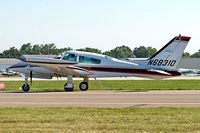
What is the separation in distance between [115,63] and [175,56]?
3.80 metres

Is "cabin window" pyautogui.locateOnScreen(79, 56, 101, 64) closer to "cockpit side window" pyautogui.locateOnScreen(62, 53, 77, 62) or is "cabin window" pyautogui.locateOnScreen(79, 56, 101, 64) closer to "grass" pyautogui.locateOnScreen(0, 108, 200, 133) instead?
"cockpit side window" pyautogui.locateOnScreen(62, 53, 77, 62)

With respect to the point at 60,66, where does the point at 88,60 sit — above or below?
above

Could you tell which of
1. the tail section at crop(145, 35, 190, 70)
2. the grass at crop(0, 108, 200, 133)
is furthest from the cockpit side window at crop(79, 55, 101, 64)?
the grass at crop(0, 108, 200, 133)

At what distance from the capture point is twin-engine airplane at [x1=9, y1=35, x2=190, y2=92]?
100 ft

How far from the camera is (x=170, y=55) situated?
31.1 metres

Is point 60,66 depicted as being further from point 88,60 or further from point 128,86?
point 128,86

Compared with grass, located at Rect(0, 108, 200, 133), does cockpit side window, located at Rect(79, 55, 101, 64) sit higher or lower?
higher

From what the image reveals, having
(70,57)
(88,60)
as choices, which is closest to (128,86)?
(88,60)

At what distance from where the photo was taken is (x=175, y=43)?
31234 millimetres

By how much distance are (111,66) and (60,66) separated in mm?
3193

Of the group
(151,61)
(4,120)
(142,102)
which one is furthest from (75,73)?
(4,120)

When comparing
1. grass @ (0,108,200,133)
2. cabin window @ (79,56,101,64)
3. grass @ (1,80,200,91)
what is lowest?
grass @ (1,80,200,91)

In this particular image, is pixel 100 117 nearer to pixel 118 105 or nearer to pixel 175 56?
pixel 118 105

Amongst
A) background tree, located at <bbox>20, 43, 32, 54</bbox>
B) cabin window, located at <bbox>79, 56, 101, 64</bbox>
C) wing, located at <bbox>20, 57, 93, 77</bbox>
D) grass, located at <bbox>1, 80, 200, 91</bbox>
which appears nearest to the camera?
wing, located at <bbox>20, 57, 93, 77</bbox>
